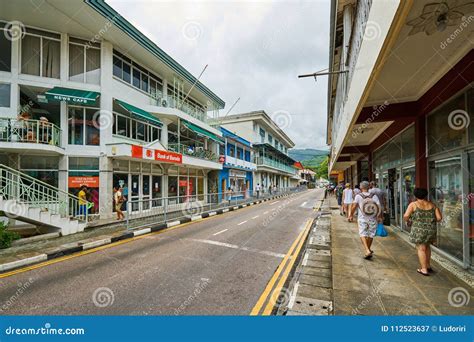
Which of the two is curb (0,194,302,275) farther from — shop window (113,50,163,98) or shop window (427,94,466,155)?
shop window (427,94,466,155)

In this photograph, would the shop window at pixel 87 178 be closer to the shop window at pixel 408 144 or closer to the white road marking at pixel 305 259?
the white road marking at pixel 305 259

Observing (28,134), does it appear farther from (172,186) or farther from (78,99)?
(172,186)

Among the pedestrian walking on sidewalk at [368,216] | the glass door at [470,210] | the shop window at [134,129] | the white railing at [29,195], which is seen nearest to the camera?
the glass door at [470,210]

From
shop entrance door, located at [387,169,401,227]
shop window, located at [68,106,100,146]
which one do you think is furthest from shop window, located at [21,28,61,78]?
shop entrance door, located at [387,169,401,227]

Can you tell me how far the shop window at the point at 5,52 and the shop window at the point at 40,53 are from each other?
0.43m

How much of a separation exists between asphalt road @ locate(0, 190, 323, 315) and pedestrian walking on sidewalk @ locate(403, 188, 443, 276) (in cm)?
290

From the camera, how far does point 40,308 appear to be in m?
3.39

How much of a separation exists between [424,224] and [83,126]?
13796 mm

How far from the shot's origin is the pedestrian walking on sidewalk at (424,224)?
4.05 m

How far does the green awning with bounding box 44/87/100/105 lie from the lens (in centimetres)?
982

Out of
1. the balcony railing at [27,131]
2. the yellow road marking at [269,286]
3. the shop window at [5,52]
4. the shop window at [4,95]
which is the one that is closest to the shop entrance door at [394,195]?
the yellow road marking at [269,286]

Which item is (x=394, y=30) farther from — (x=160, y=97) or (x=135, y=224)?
(x=160, y=97)

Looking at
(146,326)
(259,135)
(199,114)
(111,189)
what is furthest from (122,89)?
(259,135)

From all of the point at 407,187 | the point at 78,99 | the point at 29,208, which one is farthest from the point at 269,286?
the point at 78,99
